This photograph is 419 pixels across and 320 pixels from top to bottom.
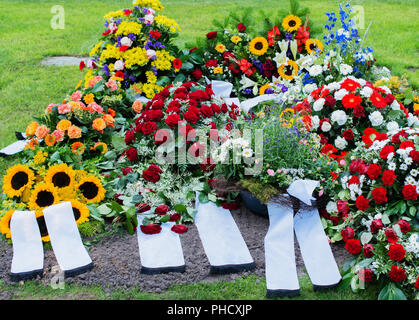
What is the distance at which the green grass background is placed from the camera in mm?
2953

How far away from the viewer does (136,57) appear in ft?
16.9

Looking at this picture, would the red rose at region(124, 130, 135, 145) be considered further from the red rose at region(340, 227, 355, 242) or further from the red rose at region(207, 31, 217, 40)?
the red rose at region(207, 31, 217, 40)

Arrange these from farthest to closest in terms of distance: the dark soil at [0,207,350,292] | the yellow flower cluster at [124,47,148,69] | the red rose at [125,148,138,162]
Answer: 1. the yellow flower cluster at [124,47,148,69]
2. the red rose at [125,148,138,162]
3. the dark soil at [0,207,350,292]

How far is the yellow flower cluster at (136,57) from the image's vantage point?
16.9ft

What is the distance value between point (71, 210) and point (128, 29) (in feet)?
8.32

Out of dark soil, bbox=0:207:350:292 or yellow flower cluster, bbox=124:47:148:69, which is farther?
yellow flower cluster, bbox=124:47:148:69

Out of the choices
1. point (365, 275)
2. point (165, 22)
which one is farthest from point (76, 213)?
point (165, 22)

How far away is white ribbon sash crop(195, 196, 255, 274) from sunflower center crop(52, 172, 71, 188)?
41.2 inches

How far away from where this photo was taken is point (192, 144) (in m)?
3.87

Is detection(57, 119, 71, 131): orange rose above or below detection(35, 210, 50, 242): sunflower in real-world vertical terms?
above

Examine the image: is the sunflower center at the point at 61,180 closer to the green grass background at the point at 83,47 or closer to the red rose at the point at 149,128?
the red rose at the point at 149,128

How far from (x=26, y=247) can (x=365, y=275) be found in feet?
7.58

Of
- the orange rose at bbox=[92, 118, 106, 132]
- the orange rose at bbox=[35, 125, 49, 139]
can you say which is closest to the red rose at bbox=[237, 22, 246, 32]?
the orange rose at bbox=[92, 118, 106, 132]

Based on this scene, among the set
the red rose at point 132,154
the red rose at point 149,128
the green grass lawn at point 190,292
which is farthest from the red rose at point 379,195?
the red rose at point 132,154
